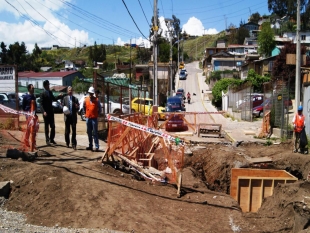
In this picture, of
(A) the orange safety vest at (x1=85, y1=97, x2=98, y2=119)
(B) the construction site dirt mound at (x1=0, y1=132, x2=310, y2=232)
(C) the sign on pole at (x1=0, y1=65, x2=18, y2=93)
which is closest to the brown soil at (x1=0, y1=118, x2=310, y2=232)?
(B) the construction site dirt mound at (x1=0, y1=132, x2=310, y2=232)

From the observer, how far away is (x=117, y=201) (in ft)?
22.3

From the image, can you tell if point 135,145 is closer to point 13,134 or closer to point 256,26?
point 13,134

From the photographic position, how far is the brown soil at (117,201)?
6129 millimetres

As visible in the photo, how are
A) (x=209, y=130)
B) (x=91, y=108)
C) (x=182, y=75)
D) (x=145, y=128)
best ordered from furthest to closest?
(x=182, y=75) < (x=209, y=130) < (x=91, y=108) < (x=145, y=128)

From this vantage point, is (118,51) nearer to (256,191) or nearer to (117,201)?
(256,191)

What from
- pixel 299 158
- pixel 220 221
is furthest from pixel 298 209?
pixel 299 158

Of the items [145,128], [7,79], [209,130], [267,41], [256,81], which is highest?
[267,41]

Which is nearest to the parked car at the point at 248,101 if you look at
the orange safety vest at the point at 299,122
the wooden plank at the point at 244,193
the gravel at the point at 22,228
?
the orange safety vest at the point at 299,122

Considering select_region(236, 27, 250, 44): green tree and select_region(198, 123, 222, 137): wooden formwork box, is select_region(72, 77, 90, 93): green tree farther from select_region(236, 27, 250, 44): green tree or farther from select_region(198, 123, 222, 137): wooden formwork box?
select_region(236, 27, 250, 44): green tree

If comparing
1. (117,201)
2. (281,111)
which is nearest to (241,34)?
(281,111)

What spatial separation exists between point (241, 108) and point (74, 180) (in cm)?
2368

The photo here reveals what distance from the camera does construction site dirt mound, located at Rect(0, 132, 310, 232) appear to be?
6129mm

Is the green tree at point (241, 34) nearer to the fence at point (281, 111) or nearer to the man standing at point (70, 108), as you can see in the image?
the fence at point (281, 111)

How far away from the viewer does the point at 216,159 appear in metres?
14.0
